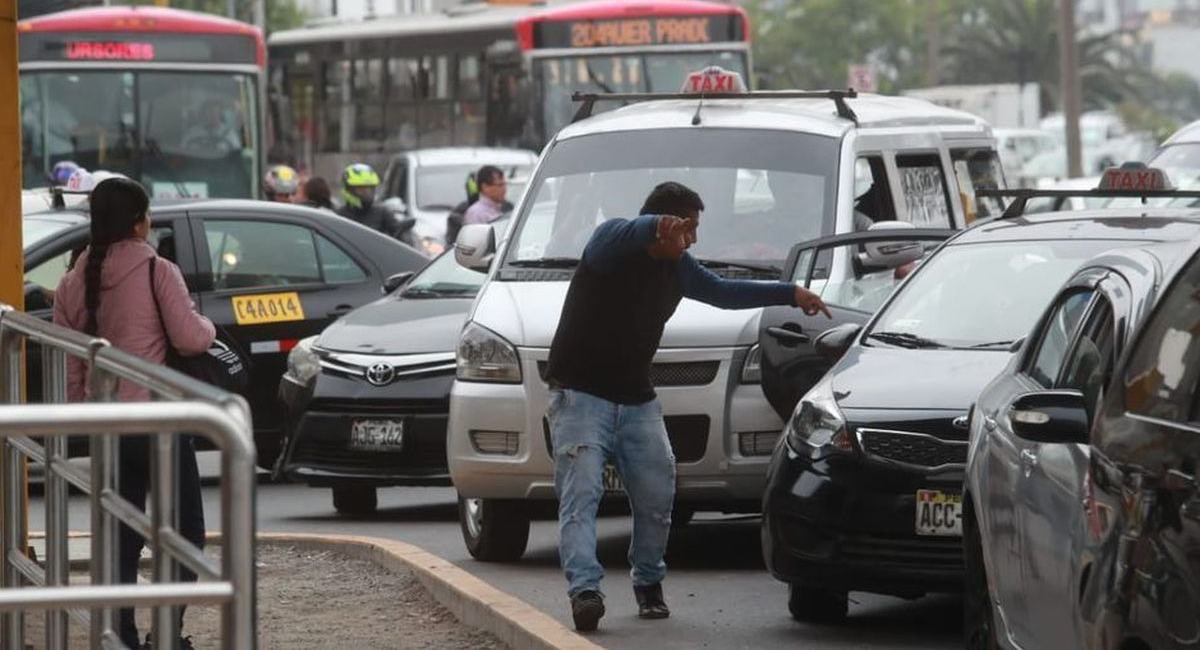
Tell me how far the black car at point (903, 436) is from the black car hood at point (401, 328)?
13.0 feet

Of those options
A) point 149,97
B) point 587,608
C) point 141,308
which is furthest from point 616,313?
point 149,97

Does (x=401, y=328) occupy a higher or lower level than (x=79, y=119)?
lower

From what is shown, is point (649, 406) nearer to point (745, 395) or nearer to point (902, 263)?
point (745, 395)

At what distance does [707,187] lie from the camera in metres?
12.3

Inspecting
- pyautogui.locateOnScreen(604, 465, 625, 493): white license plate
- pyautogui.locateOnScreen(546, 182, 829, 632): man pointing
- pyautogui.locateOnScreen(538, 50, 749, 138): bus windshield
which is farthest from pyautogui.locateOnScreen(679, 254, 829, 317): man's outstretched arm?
pyautogui.locateOnScreen(538, 50, 749, 138): bus windshield

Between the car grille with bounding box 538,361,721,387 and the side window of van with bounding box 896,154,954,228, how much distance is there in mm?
1919

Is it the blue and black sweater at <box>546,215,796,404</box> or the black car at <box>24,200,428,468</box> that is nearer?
the blue and black sweater at <box>546,215,796,404</box>

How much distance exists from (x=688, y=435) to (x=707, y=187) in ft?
4.96

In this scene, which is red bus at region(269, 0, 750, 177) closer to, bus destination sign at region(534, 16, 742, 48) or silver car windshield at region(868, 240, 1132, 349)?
bus destination sign at region(534, 16, 742, 48)

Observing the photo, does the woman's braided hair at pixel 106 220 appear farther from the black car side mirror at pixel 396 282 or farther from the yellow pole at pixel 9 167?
the black car side mirror at pixel 396 282

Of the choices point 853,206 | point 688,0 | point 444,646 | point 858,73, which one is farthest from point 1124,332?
point 688,0

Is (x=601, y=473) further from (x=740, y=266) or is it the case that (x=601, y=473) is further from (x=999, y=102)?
(x=999, y=102)

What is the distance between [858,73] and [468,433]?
19517 mm

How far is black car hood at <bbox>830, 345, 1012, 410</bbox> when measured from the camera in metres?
9.40
